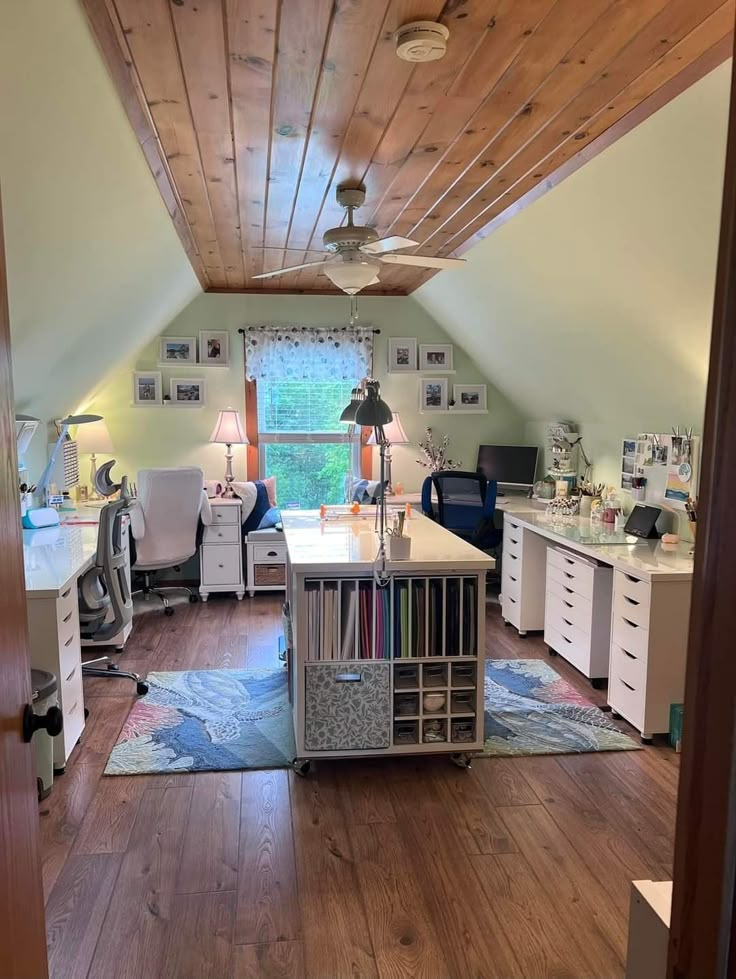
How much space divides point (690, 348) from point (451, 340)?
3.11 meters

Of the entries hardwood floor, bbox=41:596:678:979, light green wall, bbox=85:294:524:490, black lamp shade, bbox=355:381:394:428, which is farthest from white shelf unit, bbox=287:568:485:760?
light green wall, bbox=85:294:524:490

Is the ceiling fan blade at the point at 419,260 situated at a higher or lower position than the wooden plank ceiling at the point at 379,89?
lower

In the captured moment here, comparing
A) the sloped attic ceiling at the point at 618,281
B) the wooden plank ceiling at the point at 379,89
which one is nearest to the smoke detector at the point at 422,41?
the wooden plank ceiling at the point at 379,89

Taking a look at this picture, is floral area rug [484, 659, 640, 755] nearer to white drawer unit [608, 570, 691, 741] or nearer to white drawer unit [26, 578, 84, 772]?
white drawer unit [608, 570, 691, 741]

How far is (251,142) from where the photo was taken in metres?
2.65

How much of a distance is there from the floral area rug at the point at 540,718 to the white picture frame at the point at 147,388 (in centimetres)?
356

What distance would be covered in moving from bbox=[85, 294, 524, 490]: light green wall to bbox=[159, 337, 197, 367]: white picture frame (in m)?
0.06

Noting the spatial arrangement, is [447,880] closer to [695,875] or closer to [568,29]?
[695,875]

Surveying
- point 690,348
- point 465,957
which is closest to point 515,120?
point 690,348

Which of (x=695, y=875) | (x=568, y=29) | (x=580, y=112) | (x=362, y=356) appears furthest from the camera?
(x=362, y=356)

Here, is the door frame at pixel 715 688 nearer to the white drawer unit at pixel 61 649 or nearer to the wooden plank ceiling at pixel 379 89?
the wooden plank ceiling at pixel 379 89

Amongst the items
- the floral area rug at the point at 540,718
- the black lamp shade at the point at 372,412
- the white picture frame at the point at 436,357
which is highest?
the white picture frame at the point at 436,357

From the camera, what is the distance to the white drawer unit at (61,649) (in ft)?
9.38

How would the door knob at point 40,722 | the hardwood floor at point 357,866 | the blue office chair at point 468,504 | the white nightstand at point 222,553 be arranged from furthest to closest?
the white nightstand at point 222,553 → the blue office chair at point 468,504 → the hardwood floor at point 357,866 → the door knob at point 40,722
